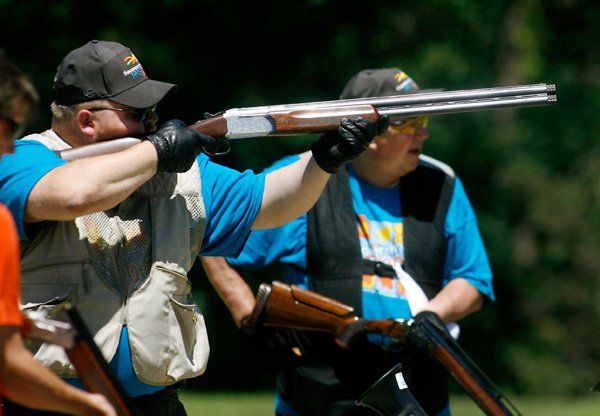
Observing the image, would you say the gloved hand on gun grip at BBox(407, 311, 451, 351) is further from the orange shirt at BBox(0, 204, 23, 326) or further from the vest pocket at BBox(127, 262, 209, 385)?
the orange shirt at BBox(0, 204, 23, 326)

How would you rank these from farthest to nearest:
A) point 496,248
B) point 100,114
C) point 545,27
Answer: point 545,27, point 496,248, point 100,114

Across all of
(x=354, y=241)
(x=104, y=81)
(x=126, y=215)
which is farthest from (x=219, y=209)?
(x=354, y=241)

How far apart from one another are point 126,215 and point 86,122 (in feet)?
1.18

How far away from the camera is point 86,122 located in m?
3.94

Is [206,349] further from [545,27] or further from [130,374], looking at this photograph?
[545,27]

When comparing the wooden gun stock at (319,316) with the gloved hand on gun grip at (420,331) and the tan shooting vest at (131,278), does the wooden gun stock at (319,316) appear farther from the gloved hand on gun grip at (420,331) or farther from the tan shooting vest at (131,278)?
the tan shooting vest at (131,278)

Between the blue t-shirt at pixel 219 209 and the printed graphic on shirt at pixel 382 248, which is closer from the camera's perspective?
the blue t-shirt at pixel 219 209

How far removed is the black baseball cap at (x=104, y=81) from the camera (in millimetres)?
3912

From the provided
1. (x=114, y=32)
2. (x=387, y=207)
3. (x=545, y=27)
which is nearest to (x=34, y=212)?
(x=387, y=207)

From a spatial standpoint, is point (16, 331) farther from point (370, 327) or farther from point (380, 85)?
point (380, 85)

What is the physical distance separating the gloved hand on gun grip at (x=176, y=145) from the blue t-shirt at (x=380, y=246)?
150cm

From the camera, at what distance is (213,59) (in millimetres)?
12156

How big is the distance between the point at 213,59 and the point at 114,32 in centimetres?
117

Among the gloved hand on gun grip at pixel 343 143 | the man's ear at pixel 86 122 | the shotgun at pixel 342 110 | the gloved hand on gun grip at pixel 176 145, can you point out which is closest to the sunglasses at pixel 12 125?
the gloved hand on gun grip at pixel 176 145
